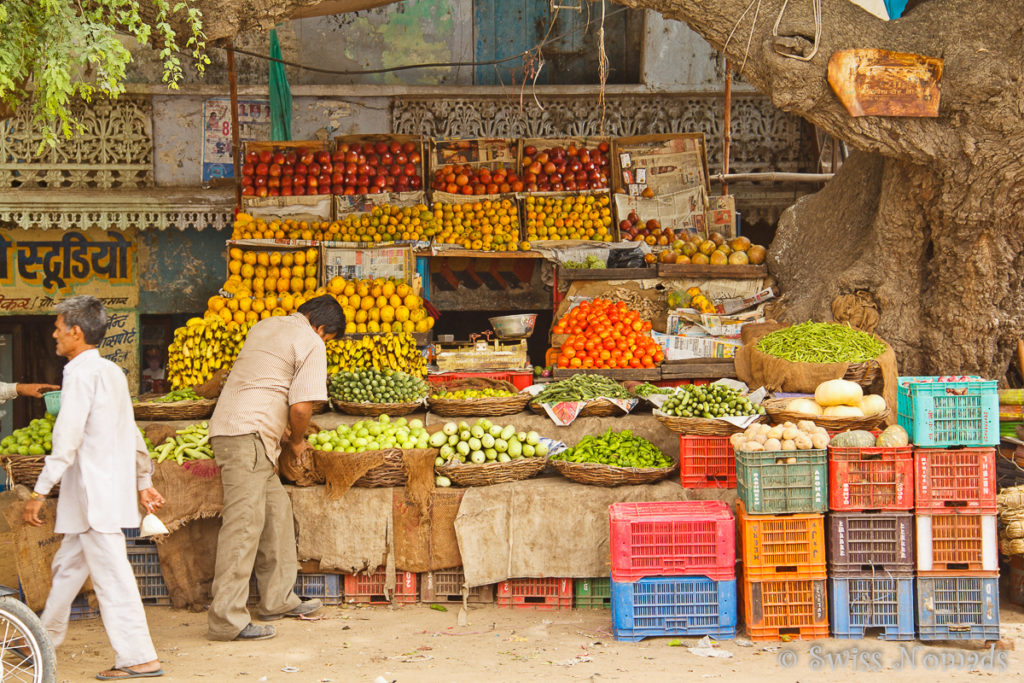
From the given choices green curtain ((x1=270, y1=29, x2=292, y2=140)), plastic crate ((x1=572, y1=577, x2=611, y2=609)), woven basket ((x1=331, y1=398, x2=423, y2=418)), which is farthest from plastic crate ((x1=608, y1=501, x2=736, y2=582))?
green curtain ((x1=270, y1=29, x2=292, y2=140))

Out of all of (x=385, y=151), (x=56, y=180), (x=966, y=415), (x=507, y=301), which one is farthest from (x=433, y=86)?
(x=966, y=415)

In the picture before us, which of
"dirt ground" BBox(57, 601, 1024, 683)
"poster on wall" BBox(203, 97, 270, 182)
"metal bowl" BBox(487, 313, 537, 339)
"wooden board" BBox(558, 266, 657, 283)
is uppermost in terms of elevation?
"poster on wall" BBox(203, 97, 270, 182)

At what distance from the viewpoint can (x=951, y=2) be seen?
618cm

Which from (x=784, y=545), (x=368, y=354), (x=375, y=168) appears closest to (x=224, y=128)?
(x=375, y=168)

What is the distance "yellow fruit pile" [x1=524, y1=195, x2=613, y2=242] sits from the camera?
9.14 metres

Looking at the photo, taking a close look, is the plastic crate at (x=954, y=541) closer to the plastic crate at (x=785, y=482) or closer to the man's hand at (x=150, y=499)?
the plastic crate at (x=785, y=482)

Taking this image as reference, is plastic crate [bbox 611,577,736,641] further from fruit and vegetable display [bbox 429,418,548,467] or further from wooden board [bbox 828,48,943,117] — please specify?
wooden board [bbox 828,48,943,117]

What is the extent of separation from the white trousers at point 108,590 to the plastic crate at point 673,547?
2293 mm

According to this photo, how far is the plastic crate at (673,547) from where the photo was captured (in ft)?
15.4

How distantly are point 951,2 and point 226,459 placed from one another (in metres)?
5.52

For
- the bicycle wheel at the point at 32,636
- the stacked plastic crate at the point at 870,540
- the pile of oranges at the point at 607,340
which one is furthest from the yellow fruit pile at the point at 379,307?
the bicycle wheel at the point at 32,636

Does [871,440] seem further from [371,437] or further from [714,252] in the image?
[714,252]

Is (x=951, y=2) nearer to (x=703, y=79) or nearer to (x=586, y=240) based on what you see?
(x=586, y=240)

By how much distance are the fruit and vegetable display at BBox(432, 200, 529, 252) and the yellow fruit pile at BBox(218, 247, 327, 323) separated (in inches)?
49.9
